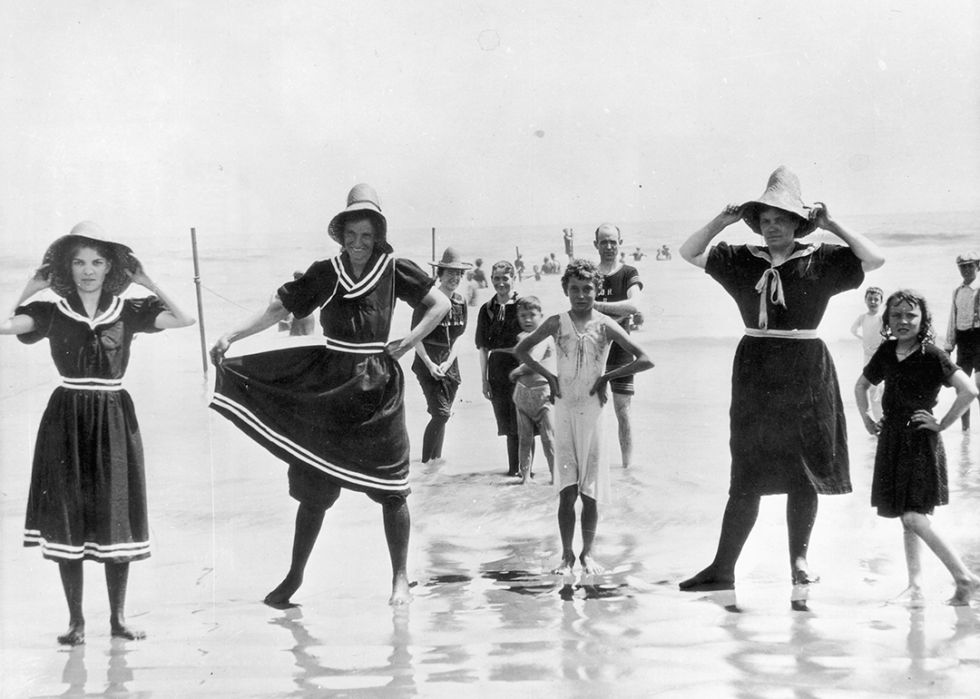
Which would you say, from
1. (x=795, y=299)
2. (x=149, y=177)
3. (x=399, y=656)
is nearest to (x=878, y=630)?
(x=795, y=299)

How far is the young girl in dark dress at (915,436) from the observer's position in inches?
201

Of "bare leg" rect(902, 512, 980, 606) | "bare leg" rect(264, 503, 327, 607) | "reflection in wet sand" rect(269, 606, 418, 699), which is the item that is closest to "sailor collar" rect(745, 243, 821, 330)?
"bare leg" rect(902, 512, 980, 606)

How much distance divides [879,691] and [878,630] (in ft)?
1.71

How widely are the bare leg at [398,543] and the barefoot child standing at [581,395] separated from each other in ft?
2.68

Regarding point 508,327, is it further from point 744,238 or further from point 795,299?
point 795,299

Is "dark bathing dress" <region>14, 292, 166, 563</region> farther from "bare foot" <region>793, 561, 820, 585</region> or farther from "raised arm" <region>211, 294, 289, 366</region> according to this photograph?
"bare foot" <region>793, 561, 820, 585</region>

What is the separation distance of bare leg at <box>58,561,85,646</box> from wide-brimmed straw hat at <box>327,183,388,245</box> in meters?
2.04

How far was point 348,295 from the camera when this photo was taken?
5293mm

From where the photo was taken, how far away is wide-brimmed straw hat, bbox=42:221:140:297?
5.07m

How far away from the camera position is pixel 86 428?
16.3 feet

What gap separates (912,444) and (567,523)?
1762mm

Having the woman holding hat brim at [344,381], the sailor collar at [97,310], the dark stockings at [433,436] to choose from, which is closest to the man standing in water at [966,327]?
the dark stockings at [433,436]

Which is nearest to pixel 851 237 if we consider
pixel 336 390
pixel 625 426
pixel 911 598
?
pixel 911 598

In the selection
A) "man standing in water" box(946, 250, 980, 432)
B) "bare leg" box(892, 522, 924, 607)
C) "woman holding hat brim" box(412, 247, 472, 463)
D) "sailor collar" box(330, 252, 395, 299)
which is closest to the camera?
"bare leg" box(892, 522, 924, 607)
